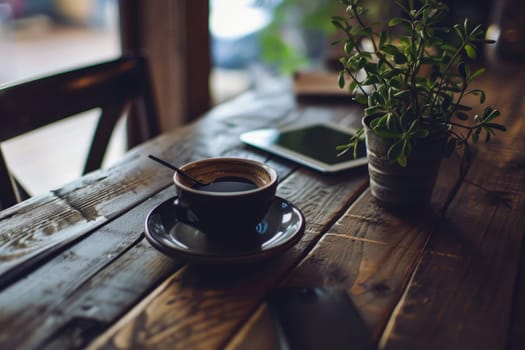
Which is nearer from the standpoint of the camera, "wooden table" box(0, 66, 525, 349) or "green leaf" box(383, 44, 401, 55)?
"wooden table" box(0, 66, 525, 349)

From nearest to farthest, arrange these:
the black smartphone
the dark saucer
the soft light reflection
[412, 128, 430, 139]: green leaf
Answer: the black smartphone < the dark saucer < [412, 128, 430, 139]: green leaf < the soft light reflection

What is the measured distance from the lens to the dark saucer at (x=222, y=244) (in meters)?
0.66

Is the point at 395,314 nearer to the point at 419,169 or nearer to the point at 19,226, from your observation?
the point at 419,169

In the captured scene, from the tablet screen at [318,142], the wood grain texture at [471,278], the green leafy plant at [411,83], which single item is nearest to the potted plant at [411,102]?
the green leafy plant at [411,83]

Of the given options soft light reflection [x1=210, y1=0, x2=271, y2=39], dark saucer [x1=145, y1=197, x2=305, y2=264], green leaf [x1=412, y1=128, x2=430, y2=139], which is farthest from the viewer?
soft light reflection [x1=210, y1=0, x2=271, y2=39]

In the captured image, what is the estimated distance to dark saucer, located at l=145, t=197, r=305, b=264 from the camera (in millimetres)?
665

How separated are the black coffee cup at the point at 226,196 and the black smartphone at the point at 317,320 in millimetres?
104

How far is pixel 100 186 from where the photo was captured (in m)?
0.93

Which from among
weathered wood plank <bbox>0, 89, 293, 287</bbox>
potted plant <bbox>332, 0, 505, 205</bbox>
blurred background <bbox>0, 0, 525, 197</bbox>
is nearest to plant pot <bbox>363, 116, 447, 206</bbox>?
potted plant <bbox>332, 0, 505, 205</bbox>

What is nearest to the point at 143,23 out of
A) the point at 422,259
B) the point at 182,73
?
the point at 182,73

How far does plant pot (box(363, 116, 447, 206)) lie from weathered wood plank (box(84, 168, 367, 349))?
15 cm

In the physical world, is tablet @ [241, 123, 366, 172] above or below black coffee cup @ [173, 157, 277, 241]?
below

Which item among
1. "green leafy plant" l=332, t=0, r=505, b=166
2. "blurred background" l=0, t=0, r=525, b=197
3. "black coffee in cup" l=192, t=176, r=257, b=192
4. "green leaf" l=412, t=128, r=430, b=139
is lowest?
"blurred background" l=0, t=0, r=525, b=197

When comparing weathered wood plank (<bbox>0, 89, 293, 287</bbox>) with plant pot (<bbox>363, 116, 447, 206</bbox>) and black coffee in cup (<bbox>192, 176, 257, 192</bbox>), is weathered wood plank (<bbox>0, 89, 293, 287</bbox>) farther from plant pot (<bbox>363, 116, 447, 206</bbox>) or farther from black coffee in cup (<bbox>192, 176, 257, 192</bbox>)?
plant pot (<bbox>363, 116, 447, 206</bbox>)
